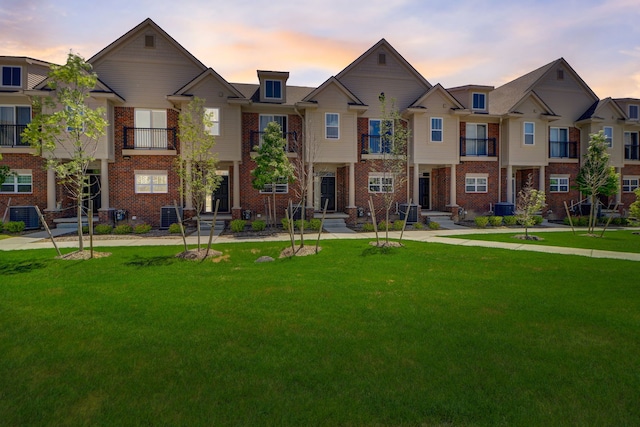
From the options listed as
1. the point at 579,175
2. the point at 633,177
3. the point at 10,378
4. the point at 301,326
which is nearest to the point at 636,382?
the point at 301,326

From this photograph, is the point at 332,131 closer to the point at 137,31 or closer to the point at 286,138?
the point at 286,138

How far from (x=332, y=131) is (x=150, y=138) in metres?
10.1

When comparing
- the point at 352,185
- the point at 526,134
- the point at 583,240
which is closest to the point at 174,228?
the point at 352,185

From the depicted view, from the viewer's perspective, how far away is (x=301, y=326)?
5277 millimetres

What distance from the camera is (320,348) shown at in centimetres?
454

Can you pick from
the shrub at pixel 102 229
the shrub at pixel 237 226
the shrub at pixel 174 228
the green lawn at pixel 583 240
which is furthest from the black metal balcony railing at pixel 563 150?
the shrub at pixel 102 229

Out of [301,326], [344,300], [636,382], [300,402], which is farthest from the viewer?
[344,300]

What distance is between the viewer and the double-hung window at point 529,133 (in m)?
23.8

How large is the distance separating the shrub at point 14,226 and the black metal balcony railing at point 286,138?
37.9ft

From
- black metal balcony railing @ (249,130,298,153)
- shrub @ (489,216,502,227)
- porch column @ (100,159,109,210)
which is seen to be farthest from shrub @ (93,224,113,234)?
shrub @ (489,216,502,227)

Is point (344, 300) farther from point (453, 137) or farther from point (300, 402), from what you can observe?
point (453, 137)

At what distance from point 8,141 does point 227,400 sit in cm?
2277

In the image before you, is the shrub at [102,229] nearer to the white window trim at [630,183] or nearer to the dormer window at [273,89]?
the dormer window at [273,89]

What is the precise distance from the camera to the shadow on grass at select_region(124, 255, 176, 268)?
9.72 metres
